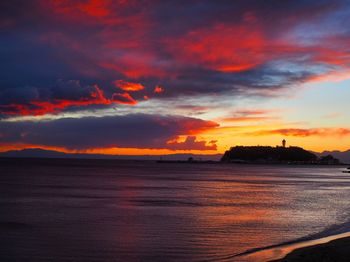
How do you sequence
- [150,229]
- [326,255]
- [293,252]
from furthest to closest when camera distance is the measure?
[150,229] < [293,252] < [326,255]

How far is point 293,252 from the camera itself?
20.4m

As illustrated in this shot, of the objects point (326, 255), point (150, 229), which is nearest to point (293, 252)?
point (326, 255)

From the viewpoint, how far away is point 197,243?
74.4 ft

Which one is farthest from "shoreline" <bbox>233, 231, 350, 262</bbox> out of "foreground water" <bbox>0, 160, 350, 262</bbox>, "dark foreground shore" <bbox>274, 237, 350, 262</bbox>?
"foreground water" <bbox>0, 160, 350, 262</bbox>

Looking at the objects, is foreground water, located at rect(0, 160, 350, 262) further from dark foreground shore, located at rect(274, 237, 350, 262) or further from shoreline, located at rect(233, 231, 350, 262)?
dark foreground shore, located at rect(274, 237, 350, 262)

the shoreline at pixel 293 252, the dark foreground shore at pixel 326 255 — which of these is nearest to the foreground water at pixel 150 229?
the shoreline at pixel 293 252

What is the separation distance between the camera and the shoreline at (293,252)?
17.6m

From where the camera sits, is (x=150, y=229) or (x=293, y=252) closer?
(x=293, y=252)

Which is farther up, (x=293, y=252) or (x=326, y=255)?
(x=326, y=255)

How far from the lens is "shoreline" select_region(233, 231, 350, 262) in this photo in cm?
1761

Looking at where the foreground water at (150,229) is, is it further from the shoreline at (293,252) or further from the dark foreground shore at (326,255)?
the dark foreground shore at (326,255)

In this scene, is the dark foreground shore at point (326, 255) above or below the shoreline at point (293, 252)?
above

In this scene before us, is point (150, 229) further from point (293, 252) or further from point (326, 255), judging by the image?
point (326, 255)

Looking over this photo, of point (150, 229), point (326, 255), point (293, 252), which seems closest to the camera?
point (326, 255)
